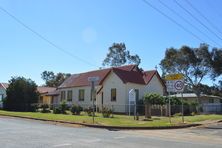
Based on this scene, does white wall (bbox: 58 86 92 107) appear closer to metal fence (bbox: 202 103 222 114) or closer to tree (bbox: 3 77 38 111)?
tree (bbox: 3 77 38 111)

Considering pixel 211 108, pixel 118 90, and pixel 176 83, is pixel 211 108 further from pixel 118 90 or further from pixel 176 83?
pixel 176 83

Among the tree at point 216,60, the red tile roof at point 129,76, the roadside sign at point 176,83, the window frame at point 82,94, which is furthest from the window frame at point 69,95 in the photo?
the roadside sign at point 176,83

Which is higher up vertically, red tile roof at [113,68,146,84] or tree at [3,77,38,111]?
red tile roof at [113,68,146,84]

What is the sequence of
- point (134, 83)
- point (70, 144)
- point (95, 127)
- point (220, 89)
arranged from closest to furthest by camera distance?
point (70, 144)
point (95, 127)
point (134, 83)
point (220, 89)

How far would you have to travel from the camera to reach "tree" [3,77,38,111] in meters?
45.9

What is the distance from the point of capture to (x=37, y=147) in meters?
12.5

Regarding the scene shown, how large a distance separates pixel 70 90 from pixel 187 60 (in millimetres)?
21075

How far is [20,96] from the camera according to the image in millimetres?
45969

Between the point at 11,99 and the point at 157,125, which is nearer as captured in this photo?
the point at 157,125

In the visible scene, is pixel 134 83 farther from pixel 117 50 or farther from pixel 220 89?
pixel 220 89

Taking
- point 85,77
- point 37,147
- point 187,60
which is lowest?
point 37,147

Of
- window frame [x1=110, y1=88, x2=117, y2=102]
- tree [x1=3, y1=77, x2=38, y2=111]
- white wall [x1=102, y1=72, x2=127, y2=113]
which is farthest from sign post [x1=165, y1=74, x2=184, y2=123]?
tree [x1=3, y1=77, x2=38, y2=111]

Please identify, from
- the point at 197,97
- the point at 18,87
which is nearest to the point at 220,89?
the point at 197,97

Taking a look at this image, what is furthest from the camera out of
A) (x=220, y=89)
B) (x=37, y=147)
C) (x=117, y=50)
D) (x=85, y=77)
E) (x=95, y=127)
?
(x=220, y=89)
